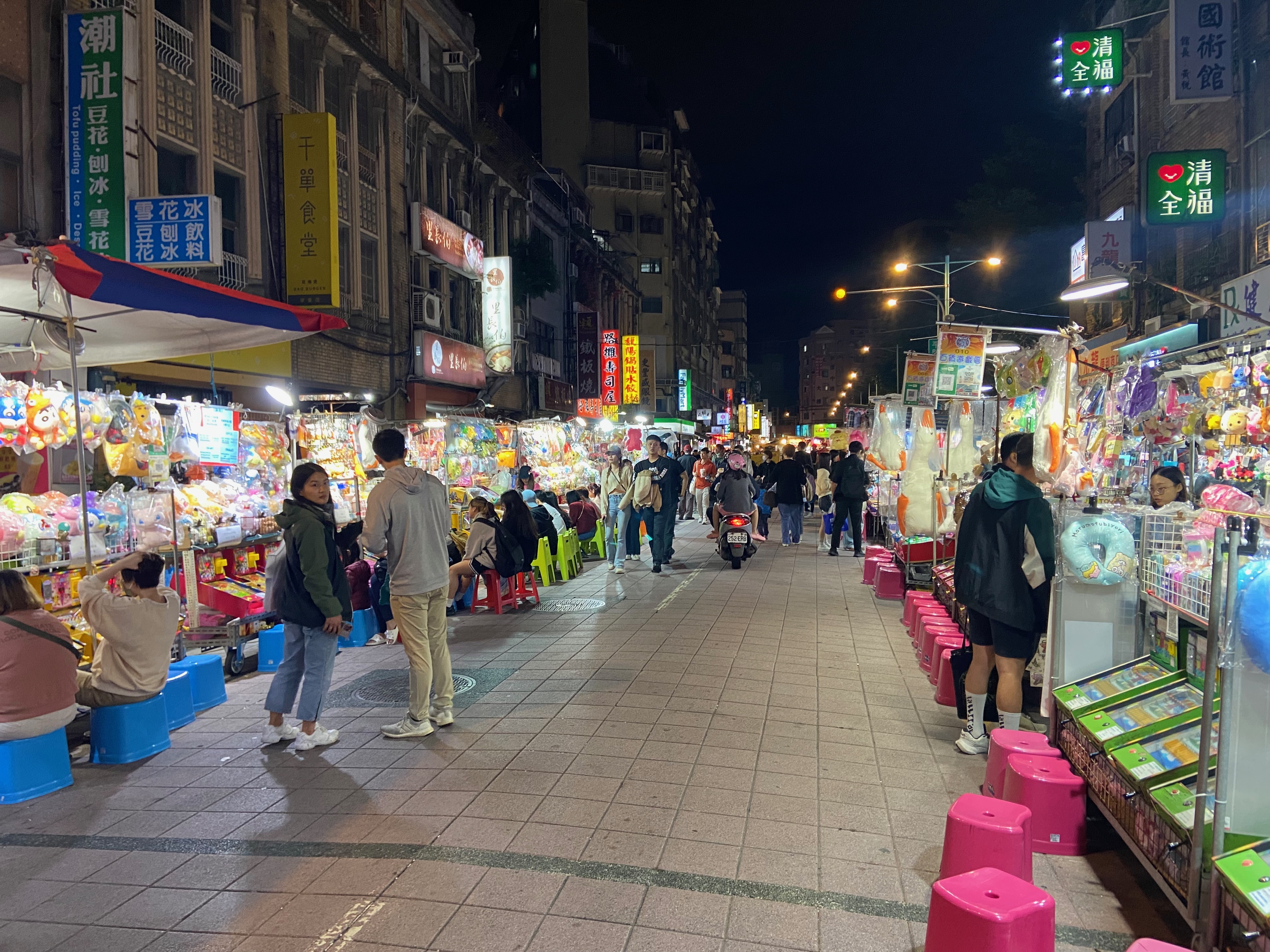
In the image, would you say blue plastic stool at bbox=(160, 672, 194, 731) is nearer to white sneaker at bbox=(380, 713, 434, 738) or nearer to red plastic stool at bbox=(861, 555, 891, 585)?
white sneaker at bbox=(380, 713, 434, 738)

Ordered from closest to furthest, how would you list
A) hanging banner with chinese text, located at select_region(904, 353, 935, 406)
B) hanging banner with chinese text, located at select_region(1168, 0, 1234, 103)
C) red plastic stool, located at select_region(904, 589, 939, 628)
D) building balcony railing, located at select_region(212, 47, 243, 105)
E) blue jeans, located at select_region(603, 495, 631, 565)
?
red plastic stool, located at select_region(904, 589, 939, 628) < hanging banner with chinese text, located at select_region(904, 353, 935, 406) < building balcony railing, located at select_region(212, 47, 243, 105) < hanging banner with chinese text, located at select_region(1168, 0, 1234, 103) < blue jeans, located at select_region(603, 495, 631, 565)

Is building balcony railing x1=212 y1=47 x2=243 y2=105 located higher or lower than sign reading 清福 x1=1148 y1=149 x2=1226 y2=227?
higher

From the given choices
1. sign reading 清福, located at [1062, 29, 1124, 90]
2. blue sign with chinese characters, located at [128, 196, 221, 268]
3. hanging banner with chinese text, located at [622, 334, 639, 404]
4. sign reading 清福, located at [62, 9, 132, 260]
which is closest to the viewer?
sign reading 清福, located at [62, 9, 132, 260]

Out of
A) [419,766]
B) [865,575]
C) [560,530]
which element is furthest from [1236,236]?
[419,766]

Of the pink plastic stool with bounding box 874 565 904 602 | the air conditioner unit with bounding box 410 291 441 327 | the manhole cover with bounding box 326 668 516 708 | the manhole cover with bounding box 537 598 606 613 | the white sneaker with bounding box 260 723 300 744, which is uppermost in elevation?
the air conditioner unit with bounding box 410 291 441 327

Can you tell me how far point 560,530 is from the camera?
12320 mm

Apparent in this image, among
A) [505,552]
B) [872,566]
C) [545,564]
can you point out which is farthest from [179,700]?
[872,566]

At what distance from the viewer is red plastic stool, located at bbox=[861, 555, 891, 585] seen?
11.3 meters

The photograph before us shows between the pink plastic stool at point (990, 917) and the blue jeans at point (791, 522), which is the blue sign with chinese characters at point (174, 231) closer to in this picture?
the pink plastic stool at point (990, 917)

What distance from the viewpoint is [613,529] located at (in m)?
14.7

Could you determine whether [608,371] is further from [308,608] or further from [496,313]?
[308,608]

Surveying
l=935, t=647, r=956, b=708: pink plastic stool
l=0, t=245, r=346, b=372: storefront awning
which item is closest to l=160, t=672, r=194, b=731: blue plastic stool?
l=0, t=245, r=346, b=372: storefront awning

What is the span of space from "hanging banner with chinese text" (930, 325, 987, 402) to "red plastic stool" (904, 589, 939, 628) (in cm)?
227

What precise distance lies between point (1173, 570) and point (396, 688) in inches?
218
